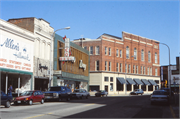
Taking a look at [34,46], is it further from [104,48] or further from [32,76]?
[104,48]

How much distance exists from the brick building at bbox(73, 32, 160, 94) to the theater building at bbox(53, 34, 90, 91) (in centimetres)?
657

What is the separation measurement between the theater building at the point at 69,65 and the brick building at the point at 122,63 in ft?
21.6

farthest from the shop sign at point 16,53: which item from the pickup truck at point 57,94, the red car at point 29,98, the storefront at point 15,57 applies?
the red car at point 29,98

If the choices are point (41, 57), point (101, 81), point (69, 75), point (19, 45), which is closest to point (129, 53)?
point (101, 81)

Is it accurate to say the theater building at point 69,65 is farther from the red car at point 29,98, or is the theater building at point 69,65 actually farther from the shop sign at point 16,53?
the red car at point 29,98

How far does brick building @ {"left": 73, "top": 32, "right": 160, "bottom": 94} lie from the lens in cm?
6250

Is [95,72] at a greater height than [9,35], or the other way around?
[9,35]

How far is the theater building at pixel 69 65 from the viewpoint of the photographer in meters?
39.4

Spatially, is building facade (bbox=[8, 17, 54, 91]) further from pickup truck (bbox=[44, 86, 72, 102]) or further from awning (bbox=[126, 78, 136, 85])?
awning (bbox=[126, 78, 136, 85])

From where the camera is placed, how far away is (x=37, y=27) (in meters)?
33.8

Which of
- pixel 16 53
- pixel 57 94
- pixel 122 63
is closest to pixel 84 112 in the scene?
pixel 57 94

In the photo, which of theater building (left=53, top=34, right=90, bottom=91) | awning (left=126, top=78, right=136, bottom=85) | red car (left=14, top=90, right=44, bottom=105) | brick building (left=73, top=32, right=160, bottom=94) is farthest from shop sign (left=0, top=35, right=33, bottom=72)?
awning (left=126, top=78, right=136, bottom=85)

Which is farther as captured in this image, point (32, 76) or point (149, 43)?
point (149, 43)

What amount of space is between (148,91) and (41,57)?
173 feet
